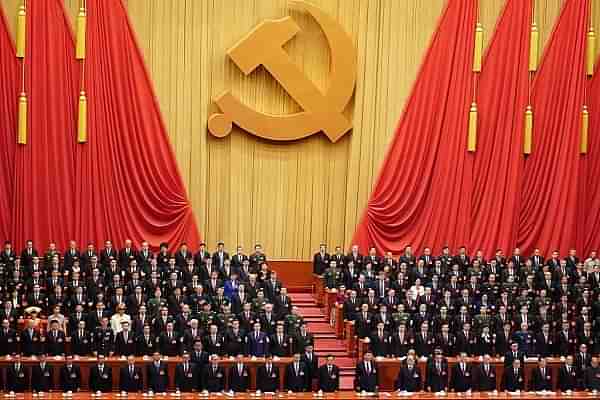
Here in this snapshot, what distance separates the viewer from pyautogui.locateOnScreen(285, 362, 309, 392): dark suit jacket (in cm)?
1230

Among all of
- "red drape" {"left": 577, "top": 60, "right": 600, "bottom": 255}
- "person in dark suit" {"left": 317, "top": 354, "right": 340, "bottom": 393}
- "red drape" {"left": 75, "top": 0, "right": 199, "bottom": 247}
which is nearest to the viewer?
"person in dark suit" {"left": 317, "top": 354, "right": 340, "bottom": 393}

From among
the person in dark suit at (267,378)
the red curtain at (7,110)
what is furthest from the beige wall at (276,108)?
the person in dark suit at (267,378)

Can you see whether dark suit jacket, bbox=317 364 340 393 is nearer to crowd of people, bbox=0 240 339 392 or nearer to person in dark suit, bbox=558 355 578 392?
crowd of people, bbox=0 240 339 392

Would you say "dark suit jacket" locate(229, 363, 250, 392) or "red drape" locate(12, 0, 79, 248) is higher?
"red drape" locate(12, 0, 79, 248)

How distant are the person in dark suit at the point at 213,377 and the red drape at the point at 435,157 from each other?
5.68 m

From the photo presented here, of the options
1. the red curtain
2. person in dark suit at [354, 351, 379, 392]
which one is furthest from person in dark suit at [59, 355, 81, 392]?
the red curtain

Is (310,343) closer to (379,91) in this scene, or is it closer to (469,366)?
(469,366)

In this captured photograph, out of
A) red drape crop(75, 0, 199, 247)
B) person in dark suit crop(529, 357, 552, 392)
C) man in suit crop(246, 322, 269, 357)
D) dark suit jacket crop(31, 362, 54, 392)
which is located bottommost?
Result: dark suit jacket crop(31, 362, 54, 392)

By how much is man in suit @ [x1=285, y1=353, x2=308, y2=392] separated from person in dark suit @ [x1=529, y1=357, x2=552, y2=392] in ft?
8.01

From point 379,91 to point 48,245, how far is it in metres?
5.21

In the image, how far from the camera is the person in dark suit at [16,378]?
11992 millimetres

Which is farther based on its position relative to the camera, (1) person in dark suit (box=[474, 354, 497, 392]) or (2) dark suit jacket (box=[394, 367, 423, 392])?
(1) person in dark suit (box=[474, 354, 497, 392])

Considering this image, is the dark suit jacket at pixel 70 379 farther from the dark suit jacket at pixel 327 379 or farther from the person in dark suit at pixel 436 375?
Result: the person in dark suit at pixel 436 375

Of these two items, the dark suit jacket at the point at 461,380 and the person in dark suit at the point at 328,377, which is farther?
the dark suit jacket at the point at 461,380
